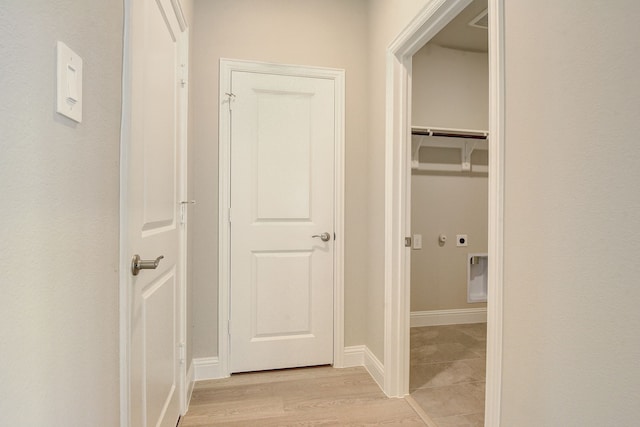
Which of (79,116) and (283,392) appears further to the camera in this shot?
(283,392)

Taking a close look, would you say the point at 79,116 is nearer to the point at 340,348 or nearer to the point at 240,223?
the point at 240,223

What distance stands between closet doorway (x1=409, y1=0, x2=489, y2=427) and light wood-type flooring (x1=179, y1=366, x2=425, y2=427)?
1.08m

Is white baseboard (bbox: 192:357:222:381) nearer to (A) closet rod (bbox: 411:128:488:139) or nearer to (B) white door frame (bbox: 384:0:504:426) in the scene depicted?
(B) white door frame (bbox: 384:0:504:426)

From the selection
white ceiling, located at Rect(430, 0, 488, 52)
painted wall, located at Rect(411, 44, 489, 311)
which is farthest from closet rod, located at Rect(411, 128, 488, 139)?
white ceiling, located at Rect(430, 0, 488, 52)

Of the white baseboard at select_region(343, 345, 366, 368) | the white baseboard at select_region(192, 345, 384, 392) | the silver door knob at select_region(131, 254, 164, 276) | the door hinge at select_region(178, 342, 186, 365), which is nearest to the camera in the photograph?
the silver door knob at select_region(131, 254, 164, 276)

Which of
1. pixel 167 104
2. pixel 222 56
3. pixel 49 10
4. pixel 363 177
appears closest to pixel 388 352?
pixel 363 177

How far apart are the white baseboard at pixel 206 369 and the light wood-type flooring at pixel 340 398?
4cm

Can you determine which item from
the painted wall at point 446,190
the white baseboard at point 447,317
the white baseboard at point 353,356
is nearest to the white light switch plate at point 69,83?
the white baseboard at point 353,356

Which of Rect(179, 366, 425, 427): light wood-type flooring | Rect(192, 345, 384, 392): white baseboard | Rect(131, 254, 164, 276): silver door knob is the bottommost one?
Rect(179, 366, 425, 427): light wood-type flooring

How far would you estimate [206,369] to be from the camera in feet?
7.03

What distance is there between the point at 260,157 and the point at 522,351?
181cm

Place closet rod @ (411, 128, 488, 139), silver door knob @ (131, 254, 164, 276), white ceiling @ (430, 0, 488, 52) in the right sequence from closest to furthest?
silver door knob @ (131, 254, 164, 276), white ceiling @ (430, 0, 488, 52), closet rod @ (411, 128, 488, 139)

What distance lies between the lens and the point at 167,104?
1463mm

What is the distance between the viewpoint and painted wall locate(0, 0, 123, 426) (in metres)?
0.49
